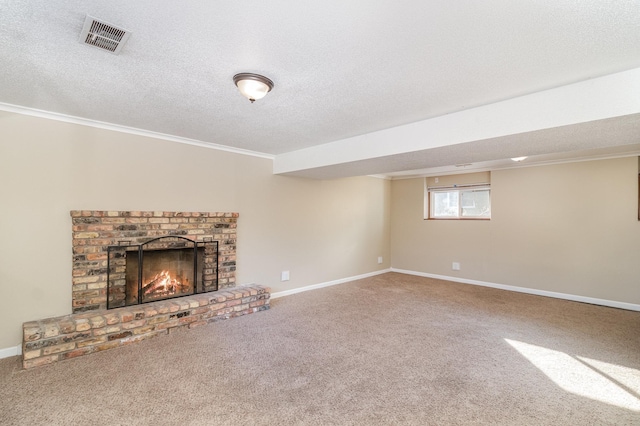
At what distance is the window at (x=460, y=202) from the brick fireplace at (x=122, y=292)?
4.11 meters

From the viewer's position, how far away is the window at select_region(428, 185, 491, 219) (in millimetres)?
5684

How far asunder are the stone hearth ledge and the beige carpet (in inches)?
4.8

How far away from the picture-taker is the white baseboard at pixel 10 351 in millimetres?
2674

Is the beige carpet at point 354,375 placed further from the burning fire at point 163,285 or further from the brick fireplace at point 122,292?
the burning fire at point 163,285

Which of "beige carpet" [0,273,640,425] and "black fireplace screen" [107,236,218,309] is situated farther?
"black fireplace screen" [107,236,218,309]

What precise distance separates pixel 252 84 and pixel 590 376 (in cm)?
349

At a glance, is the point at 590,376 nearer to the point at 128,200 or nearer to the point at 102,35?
the point at 102,35

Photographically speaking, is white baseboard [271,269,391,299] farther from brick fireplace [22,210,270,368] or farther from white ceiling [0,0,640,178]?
white ceiling [0,0,640,178]

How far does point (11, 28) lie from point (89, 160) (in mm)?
1837

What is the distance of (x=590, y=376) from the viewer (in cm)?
242

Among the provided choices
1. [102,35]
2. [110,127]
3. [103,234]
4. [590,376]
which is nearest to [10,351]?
[103,234]

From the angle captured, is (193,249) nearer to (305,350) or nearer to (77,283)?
(77,283)

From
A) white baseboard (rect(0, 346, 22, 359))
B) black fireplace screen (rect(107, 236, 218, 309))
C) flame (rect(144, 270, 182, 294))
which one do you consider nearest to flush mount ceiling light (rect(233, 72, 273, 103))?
black fireplace screen (rect(107, 236, 218, 309))

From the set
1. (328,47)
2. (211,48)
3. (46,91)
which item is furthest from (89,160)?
(328,47)
